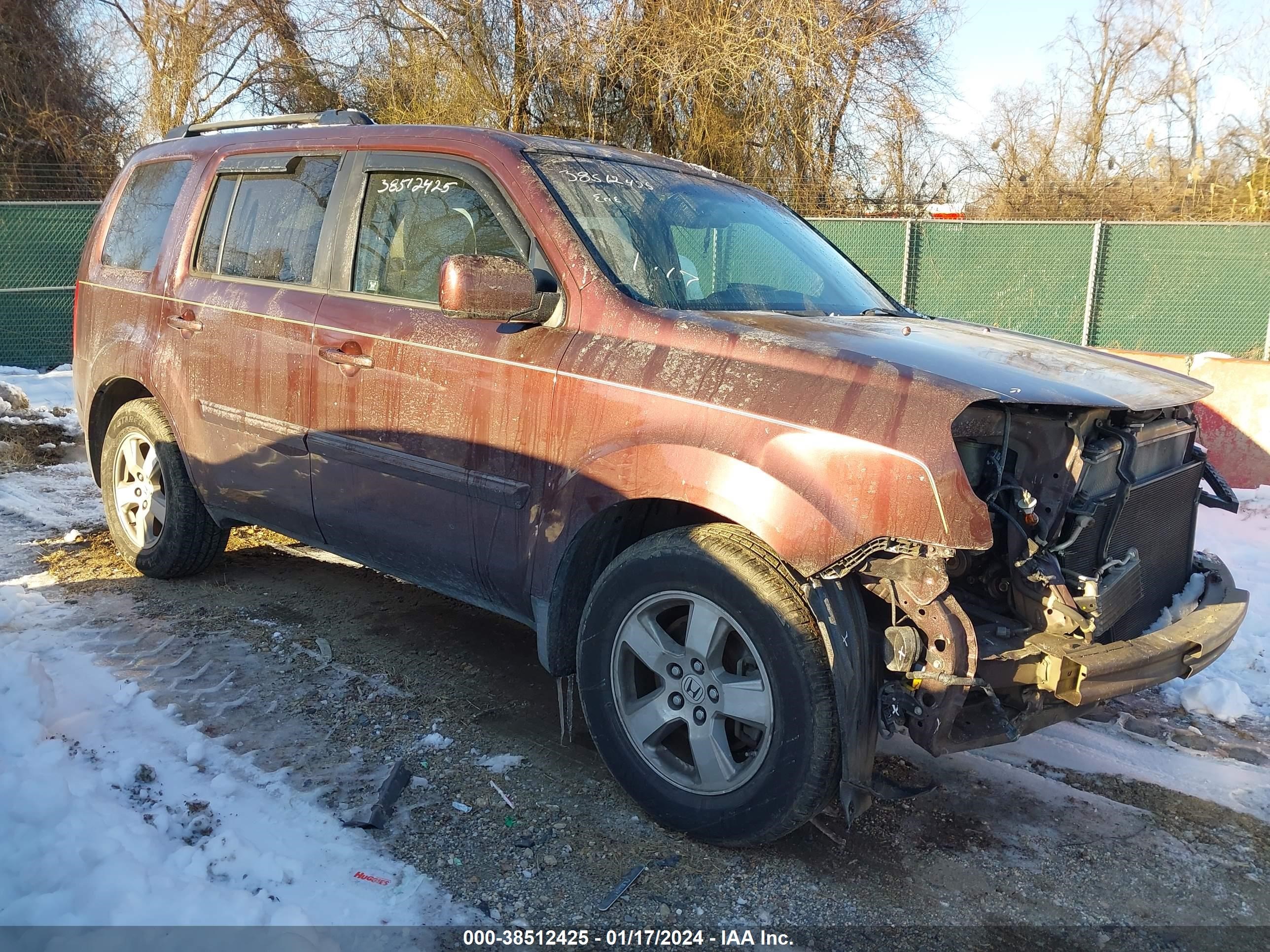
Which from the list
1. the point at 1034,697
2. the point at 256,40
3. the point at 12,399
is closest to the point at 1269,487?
the point at 1034,697

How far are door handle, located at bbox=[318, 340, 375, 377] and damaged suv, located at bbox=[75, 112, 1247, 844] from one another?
0.01 m

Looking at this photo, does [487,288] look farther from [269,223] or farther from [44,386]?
[44,386]

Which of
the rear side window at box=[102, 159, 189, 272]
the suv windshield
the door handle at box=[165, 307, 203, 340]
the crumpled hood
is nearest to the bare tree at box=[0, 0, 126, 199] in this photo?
the rear side window at box=[102, 159, 189, 272]

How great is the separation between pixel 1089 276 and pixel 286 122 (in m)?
11.6

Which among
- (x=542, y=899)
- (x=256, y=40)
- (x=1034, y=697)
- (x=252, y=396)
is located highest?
(x=256, y=40)

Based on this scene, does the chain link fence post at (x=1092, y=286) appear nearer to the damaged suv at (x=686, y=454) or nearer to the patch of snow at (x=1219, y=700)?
the patch of snow at (x=1219, y=700)

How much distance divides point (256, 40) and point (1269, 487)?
2262 centimetres

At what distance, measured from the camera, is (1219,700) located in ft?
13.3

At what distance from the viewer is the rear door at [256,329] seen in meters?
4.09

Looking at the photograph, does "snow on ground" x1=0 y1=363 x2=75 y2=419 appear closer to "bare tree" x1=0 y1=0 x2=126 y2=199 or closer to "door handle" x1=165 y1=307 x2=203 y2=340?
"door handle" x1=165 y1=307 x2=203 y2=340

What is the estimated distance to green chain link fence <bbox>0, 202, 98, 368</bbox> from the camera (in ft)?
41.9

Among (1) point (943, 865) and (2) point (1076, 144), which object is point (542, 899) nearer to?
(1) point (943, 865)

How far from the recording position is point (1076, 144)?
24.0 metres

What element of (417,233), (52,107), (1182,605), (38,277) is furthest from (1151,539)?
(52,107)
